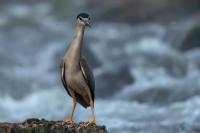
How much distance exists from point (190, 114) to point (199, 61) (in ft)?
14.0

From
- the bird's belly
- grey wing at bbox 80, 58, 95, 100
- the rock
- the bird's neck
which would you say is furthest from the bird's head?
the rock

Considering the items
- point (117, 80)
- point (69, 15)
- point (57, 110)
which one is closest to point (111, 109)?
point (57, 110)

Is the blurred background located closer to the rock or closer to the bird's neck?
the bird's neck

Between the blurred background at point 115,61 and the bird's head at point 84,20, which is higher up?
the blurred background at point 115,61

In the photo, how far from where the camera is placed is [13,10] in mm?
31750

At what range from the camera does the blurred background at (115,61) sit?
21203 mm

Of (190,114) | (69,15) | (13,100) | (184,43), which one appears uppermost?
(69,15)

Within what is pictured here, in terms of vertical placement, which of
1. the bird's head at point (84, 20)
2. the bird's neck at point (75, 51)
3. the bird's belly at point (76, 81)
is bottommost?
the bird's belly at point (76, 81)

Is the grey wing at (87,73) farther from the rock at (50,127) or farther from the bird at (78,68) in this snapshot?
the rock at (50,127)

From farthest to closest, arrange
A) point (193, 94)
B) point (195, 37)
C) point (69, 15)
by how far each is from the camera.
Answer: point (69, 15) → point (195, 37) → point (193, 94)

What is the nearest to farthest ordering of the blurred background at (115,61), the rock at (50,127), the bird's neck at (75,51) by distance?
the rock at (50,127), the bird's neck at (75,51), the blurred background at (115,61)

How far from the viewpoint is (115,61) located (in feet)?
84.4

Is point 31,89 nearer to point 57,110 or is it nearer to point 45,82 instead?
point 45,82

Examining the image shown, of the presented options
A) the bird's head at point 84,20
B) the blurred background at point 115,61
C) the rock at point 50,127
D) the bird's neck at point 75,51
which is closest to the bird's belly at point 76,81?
the bird's neck at point 75,51
